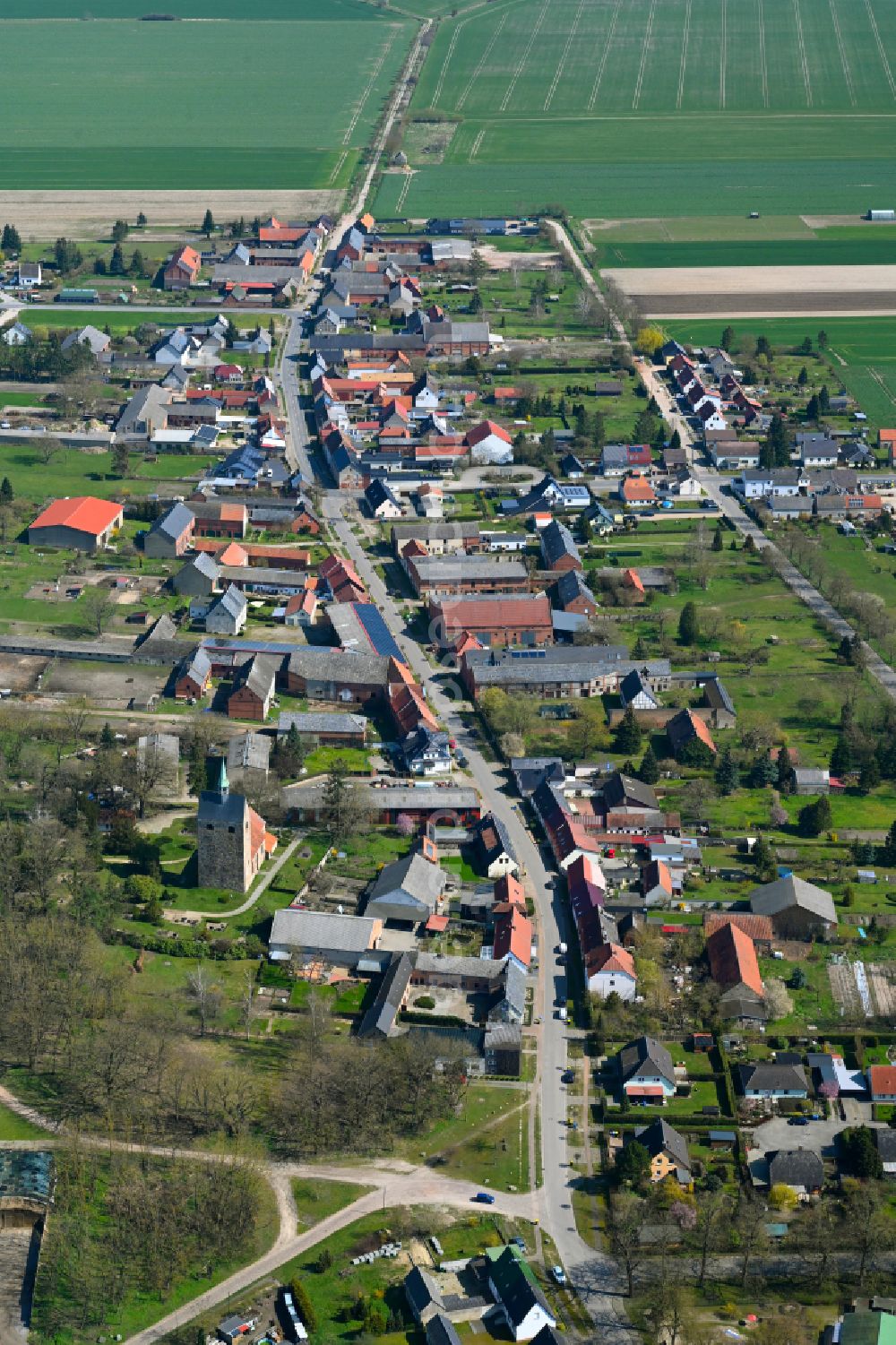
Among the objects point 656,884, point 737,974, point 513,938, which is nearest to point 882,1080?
point 737,974

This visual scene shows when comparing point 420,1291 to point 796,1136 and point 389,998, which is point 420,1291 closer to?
point 389,998

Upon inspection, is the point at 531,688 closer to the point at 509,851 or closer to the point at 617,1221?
the point at 509,851

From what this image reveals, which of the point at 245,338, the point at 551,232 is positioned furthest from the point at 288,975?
the point at 551,232

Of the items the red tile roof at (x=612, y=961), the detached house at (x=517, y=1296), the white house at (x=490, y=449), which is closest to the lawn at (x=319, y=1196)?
the detached house at (x=517, y=1296)

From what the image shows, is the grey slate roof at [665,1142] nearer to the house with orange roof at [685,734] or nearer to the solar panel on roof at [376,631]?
the house with orange roof at [685,734]

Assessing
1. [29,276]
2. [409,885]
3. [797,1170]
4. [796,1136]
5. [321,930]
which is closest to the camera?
[797,1170]
